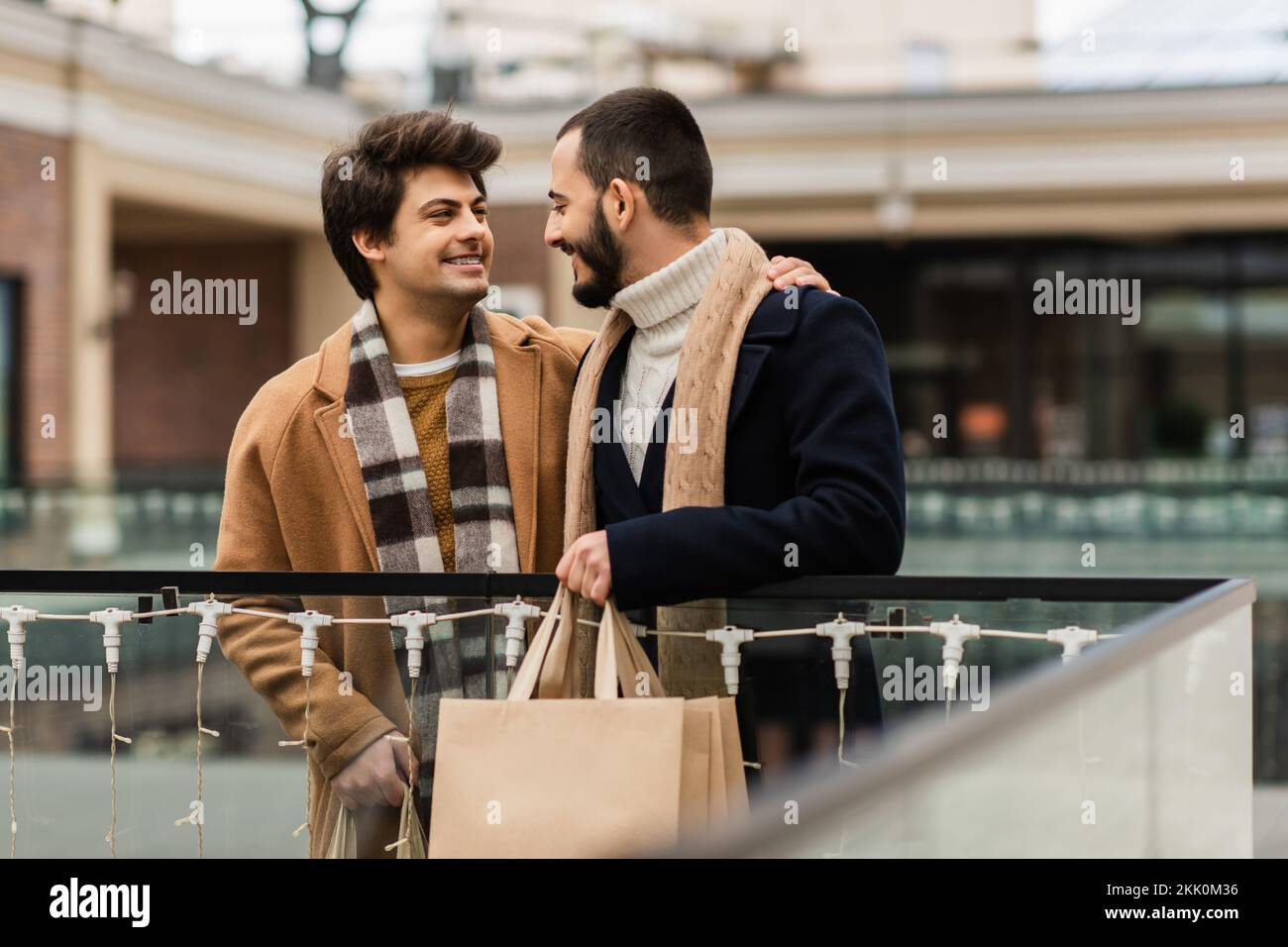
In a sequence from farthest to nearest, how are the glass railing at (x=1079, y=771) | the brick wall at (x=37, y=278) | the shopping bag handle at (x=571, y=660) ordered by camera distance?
1. the brick wall at (x=37, y=278)
2. the shopping bag handle at (x=571, y=660)
3. the glass railing at (x=1079, y=771)

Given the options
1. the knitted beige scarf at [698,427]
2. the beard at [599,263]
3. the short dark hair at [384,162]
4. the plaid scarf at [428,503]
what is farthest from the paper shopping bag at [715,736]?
the short dark hair at [384,162]

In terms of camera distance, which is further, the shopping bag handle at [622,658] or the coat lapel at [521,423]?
the coat lapel at [521,423]

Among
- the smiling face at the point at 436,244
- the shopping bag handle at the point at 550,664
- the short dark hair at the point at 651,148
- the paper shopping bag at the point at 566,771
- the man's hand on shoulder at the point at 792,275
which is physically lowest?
the paper shopping bag at the point at 566,771

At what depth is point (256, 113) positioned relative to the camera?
1841 centimetres

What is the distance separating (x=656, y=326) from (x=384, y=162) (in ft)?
2.40

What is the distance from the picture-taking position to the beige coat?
11.0ft

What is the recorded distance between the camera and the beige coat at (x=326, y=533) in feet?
11.0

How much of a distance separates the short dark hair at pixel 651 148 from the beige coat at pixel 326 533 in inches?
22.2

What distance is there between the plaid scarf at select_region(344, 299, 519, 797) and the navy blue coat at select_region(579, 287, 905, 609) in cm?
30

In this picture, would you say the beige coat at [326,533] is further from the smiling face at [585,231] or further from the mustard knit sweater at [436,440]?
the smiling face at [585,231]

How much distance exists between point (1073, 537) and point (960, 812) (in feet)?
30.4

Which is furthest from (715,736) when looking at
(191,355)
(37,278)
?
(191,355)

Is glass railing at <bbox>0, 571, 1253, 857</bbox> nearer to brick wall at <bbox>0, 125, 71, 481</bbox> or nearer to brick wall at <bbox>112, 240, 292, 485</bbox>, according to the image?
brick wall at <bbox>0, 125, 71, 481</bbox>
